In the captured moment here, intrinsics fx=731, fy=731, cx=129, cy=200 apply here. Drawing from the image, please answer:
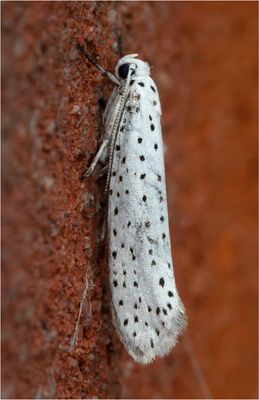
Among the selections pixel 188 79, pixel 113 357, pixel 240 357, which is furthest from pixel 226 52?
pixel 113 357

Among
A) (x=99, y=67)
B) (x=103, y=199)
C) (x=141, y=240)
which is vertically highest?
(x=99, y=67)

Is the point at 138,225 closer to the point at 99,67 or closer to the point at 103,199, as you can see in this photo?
the point at 103,199

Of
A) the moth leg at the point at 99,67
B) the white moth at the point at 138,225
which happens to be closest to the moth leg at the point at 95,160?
the white moth at the point at 138,225

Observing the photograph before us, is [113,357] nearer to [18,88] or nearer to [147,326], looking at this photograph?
[147,326]

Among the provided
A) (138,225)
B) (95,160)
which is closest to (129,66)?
(95,160)

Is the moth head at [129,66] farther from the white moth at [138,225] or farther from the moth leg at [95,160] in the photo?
the moth leg at [95,160]

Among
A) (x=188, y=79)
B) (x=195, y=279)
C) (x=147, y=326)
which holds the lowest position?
(x=147, y=326)

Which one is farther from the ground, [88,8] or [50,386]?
[88,8]
